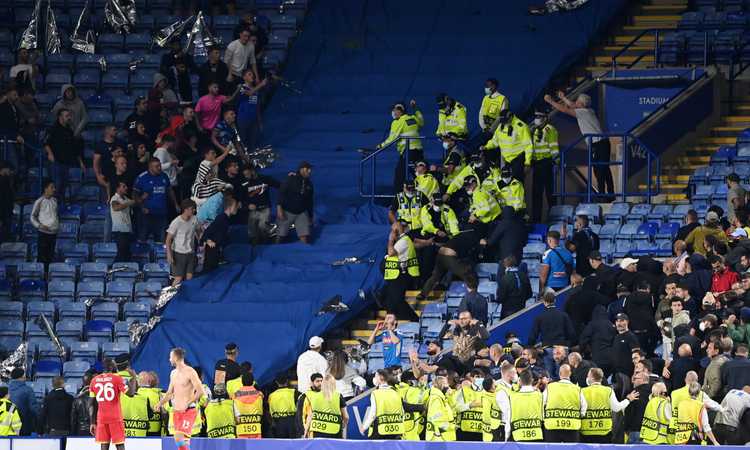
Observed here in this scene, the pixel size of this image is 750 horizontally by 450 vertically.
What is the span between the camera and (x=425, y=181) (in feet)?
90.5

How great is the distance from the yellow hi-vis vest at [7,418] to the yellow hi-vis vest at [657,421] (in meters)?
7.77

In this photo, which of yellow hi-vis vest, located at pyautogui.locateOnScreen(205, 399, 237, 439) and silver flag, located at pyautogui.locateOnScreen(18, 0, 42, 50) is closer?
yellow hi-vis vest, located at pyautogui.locateOnScreen(205, 399, 237, 439)

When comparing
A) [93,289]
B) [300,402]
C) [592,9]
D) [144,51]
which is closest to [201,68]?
[144,51]

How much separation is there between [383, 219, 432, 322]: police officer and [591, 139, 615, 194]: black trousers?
11.3 feet

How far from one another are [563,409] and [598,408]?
42cm

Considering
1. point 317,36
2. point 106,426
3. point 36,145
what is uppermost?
point 317,36

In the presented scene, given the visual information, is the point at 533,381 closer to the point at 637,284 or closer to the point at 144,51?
the point at 637,284

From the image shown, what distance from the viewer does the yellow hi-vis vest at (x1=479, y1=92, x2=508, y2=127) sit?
28953 mm

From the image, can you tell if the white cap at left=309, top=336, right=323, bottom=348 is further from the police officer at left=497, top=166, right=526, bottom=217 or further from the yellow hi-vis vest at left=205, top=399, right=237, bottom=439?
the police officer at left=497, top=166, right=526, bottom=217

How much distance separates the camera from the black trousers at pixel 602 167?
28766mm

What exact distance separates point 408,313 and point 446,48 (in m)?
6.79

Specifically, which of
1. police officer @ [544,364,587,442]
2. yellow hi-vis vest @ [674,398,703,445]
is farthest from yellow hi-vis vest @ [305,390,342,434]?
yellow hi-vis vest @ [674,398,703,445]

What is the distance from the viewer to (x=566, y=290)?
25797 millimetres

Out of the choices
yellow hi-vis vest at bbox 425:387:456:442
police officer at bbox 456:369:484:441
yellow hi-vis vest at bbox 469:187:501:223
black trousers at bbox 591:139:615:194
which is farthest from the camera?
black trousers at bbox 591:139:615:194
